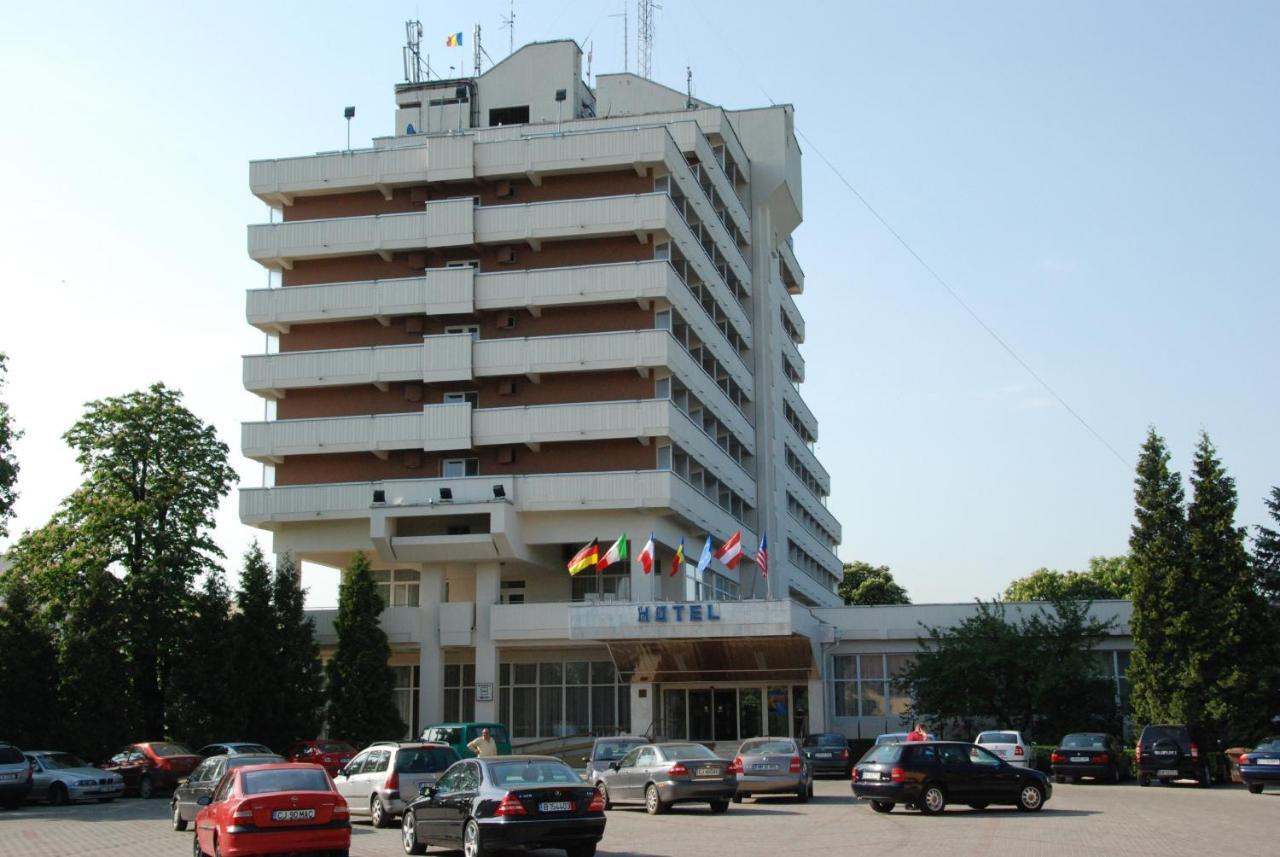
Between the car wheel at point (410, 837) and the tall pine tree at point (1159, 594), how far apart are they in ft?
103

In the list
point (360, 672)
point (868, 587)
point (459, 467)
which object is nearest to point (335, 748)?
point (360, 672)

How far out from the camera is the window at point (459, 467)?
54628 mm

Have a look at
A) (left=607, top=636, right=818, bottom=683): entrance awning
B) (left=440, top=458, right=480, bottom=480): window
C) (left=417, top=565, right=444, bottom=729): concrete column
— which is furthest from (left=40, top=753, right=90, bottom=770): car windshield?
(left=440, top=458, right=480, bottom=480): window

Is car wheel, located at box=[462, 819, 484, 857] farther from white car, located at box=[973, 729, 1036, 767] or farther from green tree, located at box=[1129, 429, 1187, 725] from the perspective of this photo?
green tree, located at box=[1129, 429, 1187, 725]

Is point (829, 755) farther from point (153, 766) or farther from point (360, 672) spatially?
point (153, 766)

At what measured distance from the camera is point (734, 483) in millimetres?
65875

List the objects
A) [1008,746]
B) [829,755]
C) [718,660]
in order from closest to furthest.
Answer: [1008,746] → [829,755] → [718,660]

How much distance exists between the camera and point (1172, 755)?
3816 centimetres

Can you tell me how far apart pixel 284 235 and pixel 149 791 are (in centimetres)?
2555

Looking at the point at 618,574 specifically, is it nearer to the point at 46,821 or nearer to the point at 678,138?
the point at 678,138

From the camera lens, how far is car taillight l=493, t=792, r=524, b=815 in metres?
19.0

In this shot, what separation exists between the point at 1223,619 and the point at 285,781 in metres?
35.1

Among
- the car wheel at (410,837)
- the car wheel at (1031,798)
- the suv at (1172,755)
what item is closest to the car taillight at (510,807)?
the car wheel at (410,837)

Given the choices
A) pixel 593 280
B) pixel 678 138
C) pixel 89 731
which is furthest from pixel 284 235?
pixel 89 731
